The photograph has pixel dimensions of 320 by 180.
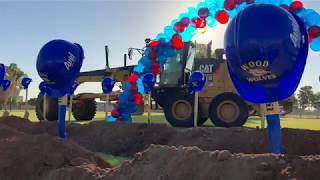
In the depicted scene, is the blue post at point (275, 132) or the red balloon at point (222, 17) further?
the red balloon at point (222, 17)

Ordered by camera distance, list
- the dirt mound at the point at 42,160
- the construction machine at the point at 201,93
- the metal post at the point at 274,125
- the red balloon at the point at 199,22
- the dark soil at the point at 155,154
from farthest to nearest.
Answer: the construction machine at the point at 201,93 < the red balloon at the point at 199,22 < the dirt mound at the point at 42,160 < the metal post at the point at 274,125 < the dark soil at the point at 155,154

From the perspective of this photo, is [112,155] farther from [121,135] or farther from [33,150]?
[33,150]

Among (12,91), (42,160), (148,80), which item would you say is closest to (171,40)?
(148,80)

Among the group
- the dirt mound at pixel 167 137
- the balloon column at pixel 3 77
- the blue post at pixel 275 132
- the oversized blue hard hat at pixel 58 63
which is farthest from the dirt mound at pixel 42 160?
the balloon column at pixel 3 77

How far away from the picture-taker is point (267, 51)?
4.51 metres

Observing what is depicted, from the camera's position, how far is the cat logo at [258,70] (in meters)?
4.59

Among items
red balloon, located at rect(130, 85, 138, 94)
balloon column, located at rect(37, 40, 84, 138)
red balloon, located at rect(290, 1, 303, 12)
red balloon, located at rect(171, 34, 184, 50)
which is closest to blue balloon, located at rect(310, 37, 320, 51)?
red balloon, located at rect(290, 1, 303, 12)

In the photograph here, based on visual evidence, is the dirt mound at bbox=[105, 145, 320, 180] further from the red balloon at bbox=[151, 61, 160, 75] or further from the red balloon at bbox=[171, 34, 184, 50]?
the red balloon at bbox=[151, 61, 160, 75]

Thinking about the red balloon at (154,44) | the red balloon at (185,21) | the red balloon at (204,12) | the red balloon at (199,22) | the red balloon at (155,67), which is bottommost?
the red balloon at (155,67)

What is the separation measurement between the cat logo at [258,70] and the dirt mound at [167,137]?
4.07m

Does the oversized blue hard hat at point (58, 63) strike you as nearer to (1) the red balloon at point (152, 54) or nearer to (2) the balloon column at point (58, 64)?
(2) the balloon column at point (58, 64)

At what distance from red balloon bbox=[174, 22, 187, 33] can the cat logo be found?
9.13 meters

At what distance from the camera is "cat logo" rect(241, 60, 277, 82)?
181 inches

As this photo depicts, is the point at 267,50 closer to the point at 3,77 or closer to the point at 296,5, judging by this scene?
the point at 296,5
